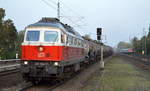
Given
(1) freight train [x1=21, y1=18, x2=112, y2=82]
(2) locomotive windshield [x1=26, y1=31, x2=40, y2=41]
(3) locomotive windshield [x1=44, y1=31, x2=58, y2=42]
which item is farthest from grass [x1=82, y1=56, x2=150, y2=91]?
(2) locomotive windshield [x1=26, y1=31, x2=40, y2=41]

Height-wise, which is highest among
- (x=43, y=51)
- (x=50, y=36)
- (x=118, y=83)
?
(x=50, y=36)

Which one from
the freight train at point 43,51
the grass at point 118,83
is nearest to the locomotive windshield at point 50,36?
the freight train at point 43,51

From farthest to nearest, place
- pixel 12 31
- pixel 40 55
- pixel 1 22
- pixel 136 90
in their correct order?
pixel 12 31
pixel 1 22
pixel 40 55
pixel 136 90

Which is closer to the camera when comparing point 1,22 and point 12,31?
point 1,22

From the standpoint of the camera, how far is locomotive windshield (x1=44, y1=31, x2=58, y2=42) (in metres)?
15.5

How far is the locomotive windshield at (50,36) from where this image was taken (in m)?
15.5

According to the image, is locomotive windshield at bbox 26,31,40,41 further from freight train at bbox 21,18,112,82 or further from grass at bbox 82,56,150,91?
grass at bbox 82,56,150,91

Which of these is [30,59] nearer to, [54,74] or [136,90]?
[54,74]

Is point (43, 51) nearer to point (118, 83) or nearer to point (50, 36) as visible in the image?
point (50, 36)

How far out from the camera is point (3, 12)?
2427 inches

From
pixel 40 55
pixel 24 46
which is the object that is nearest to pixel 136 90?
pixel 40 55

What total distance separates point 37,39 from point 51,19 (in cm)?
226

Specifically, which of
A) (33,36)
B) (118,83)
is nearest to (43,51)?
(33,36)

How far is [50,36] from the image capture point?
615 inches
